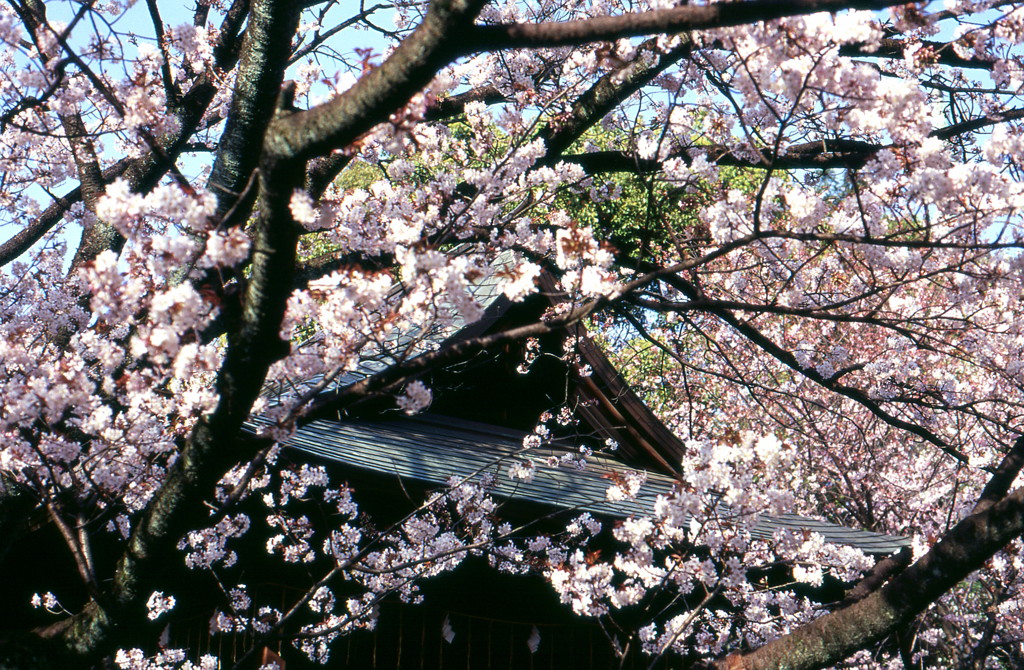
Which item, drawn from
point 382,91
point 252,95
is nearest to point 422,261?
point 382,91

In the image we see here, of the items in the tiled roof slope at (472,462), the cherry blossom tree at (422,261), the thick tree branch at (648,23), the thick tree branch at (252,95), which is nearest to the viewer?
the thick tree branch at (648,23)

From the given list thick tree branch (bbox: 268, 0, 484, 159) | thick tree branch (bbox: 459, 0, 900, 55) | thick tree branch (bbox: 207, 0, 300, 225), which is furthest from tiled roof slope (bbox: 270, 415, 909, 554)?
thick tree branch (bbox: 459, 0, 900, 55)

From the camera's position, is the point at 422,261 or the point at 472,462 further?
the point at 472,462

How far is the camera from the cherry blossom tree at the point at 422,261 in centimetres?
262

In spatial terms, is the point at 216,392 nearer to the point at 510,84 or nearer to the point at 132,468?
the point at 132,468

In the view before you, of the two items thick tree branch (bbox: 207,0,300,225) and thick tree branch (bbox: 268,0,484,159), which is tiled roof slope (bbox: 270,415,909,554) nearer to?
thick tree branch (bbox: 207,0,300,225)

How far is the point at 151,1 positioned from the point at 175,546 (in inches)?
148

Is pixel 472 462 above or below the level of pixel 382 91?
below

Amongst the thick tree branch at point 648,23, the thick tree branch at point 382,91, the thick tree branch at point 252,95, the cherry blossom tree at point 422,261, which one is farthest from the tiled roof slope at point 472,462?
the thick tree branch at point 648,23

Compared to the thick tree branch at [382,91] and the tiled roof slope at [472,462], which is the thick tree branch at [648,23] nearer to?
the thick tree branch at [382,91]

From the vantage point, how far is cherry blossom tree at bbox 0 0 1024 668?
8.61 ft

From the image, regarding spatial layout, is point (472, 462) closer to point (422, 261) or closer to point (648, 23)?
point (422, 261)

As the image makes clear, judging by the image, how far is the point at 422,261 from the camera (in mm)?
2721

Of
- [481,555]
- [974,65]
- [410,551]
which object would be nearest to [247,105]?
[410,551]
